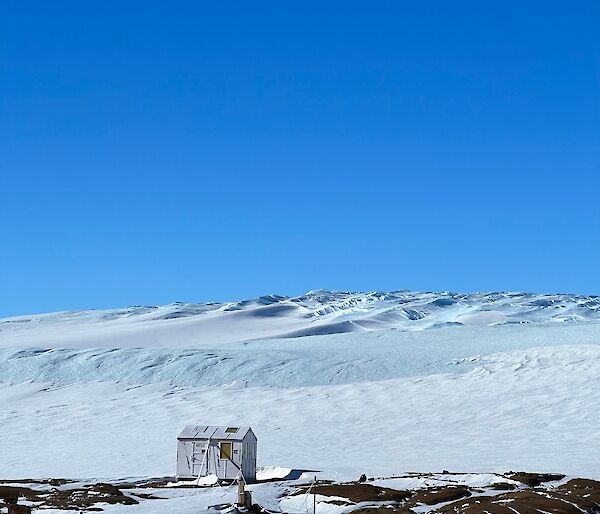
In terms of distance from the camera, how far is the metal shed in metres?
33.3

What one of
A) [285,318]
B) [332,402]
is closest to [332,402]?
[332,402]

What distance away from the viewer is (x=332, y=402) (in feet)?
168

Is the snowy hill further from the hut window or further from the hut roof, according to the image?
the hut window

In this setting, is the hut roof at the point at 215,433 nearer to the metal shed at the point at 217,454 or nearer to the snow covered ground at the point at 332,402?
the metal shed at the point at 217,454

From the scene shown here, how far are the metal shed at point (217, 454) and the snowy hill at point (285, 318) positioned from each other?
50668 millimetres

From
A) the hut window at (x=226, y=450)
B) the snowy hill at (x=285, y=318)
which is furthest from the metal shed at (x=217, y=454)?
the snowy hill at (x=285, y=318)

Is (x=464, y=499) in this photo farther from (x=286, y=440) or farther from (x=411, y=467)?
(x=286, y=440)

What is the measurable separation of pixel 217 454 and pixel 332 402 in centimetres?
1806

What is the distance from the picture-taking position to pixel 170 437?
4512cm

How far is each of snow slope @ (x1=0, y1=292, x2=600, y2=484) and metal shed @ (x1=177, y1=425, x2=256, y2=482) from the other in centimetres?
328

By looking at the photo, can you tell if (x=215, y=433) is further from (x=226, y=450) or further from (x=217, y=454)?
(x=226, y=450)

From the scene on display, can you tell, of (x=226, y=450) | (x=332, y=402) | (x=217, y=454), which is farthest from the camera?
(x=332, y=402)

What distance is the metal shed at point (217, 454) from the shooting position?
109 ft

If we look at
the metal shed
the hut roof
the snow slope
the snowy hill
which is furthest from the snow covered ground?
the snowy hill
